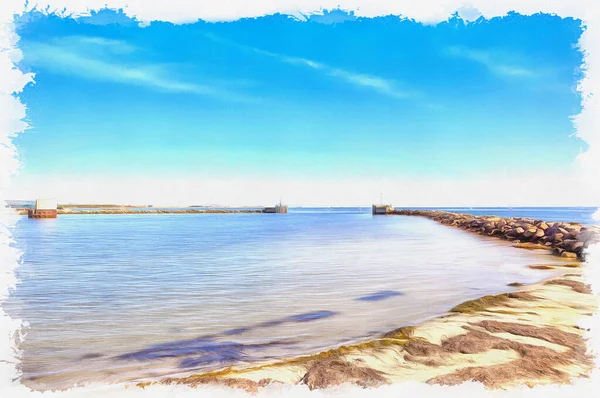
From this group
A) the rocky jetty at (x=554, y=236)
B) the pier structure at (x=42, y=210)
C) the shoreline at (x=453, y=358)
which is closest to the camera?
the shoreline at (x=453, y=358)

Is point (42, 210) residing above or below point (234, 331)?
above

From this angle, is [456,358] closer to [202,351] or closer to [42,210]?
[202,351]

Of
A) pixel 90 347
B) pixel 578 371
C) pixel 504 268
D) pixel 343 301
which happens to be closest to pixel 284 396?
pixel 578 371

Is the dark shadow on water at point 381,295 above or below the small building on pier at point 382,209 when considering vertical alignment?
below

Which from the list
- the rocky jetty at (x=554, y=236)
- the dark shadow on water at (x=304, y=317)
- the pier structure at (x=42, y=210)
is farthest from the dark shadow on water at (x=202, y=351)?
the pier structure at (x=42, y=210)

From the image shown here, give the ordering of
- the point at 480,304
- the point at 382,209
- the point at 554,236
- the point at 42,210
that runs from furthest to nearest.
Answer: the point at 382,209, the point at 42,210, the point at 554,236, the point at 480,304

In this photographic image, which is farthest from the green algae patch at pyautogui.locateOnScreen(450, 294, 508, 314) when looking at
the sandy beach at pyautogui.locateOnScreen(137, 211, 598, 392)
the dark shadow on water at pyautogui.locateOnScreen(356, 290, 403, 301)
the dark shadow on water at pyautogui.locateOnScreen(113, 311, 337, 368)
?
the dark shadow on water at pyautogui.locateOnScreen(113, 311, 337, 368)

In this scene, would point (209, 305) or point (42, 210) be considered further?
point (42, 210)

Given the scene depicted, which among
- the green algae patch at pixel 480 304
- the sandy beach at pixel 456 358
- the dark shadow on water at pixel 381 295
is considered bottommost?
the dark shadow on water at pixel 381 295

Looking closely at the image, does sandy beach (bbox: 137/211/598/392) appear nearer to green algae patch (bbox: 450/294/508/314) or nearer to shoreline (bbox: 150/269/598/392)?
shoreline (bbox: 150/269/598/392)

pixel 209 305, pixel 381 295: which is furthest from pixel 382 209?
pixel 209 305

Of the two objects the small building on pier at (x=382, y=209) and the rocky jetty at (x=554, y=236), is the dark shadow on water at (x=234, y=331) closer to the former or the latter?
the rocky jetty at (x=554, y=236)

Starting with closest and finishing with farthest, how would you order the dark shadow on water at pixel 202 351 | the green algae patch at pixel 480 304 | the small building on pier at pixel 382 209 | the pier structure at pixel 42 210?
the dark shadow on water at pixel 202 351 → the green algae patch at pixel 480 304 → the pier structure at pixel 42 210 → the small building on pier at pixel 382 209

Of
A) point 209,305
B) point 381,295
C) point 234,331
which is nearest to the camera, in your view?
point 234,331
